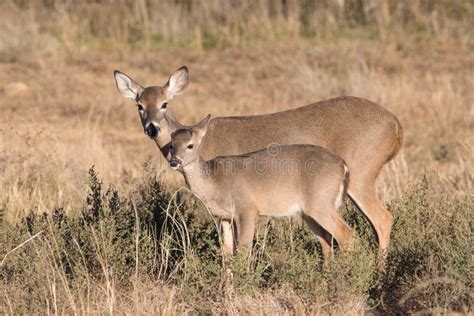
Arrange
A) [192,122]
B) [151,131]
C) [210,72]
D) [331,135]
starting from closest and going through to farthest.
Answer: [151,131] < [331,135] < [192,122] < [210,72]

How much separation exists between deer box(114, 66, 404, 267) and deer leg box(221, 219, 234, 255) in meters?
0.94

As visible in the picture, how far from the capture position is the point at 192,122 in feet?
50.6

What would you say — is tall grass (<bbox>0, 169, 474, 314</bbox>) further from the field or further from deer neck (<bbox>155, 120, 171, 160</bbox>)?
deer neck (<bbox>155, 120, 171, 160</bbox>)

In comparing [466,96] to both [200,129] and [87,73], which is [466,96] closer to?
[87,73]

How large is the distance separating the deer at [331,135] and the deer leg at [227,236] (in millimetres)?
943

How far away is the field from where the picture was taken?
749 centimetres

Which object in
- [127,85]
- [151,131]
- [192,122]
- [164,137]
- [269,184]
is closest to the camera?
[269,184]

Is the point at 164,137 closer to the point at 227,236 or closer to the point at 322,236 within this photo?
the point at 227,236

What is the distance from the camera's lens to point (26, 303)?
744cm

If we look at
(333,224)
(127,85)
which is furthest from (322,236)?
(127,85)

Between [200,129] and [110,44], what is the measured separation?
498 inches

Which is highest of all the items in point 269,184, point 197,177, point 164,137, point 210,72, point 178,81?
point 178,81

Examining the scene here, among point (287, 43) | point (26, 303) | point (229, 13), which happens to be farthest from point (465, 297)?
point (229, 13)

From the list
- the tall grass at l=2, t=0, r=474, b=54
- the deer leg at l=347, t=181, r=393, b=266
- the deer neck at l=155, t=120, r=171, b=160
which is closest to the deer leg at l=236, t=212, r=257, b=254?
the deer neck at l=155, t=120, r=171, b=160
